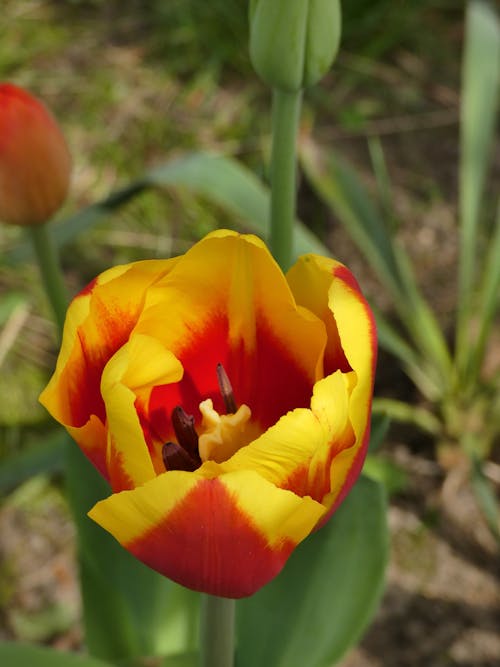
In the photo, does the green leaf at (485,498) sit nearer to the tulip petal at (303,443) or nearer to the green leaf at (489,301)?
the green leaf at (489,301)

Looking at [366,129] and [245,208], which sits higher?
[245,208]

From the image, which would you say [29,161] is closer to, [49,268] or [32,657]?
[49,268]

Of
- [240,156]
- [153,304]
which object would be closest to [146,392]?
[153,304]

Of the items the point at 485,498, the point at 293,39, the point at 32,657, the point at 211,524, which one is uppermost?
the point at 293,39

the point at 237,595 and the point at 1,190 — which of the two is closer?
the point at 237,595

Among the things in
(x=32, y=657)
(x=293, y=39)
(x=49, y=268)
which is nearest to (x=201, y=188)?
(x=49, y=268)

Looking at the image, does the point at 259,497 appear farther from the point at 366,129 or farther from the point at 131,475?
the point at 366,129
